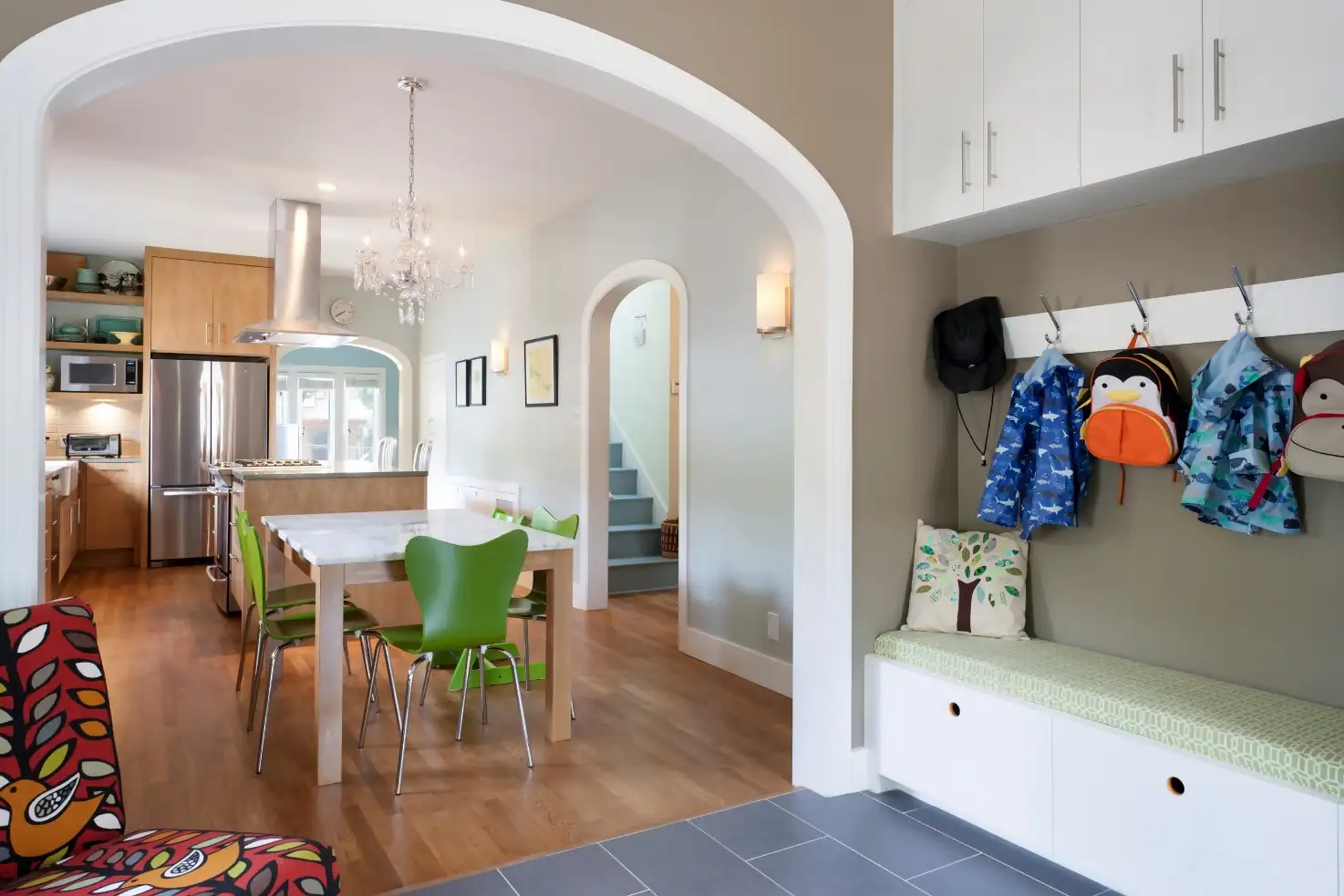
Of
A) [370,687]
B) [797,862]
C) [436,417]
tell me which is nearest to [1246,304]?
[797,862]

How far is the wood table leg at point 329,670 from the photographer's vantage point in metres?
2.92

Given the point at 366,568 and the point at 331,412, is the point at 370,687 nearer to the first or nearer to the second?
the point at 366,568

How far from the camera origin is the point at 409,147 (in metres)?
4.93

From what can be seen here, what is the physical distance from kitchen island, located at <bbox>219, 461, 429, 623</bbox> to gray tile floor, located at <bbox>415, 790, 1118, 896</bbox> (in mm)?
2823

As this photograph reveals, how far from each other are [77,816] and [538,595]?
2311mm

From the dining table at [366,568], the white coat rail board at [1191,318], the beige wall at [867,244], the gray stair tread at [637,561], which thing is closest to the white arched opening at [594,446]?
the gray stair tread at [637,561]

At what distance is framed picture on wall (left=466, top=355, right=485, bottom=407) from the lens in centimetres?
767

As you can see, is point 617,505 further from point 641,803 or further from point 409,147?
point 641,803

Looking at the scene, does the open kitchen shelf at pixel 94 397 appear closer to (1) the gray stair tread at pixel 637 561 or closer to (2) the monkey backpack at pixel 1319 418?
(1) the gray stair tread at pixel 637 561

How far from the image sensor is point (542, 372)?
639 cm

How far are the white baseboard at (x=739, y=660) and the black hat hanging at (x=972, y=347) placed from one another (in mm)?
1609

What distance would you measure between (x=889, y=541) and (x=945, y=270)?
98 centimetres

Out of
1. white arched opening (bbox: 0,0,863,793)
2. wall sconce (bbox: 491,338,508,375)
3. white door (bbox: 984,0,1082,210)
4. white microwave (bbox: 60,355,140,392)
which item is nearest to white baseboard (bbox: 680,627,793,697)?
white arched opening (bbox: 0,0,863,793)

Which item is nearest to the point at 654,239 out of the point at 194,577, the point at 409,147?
the point at 409,147
